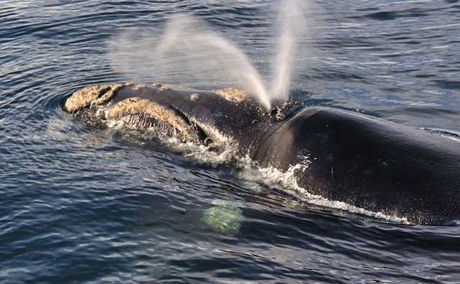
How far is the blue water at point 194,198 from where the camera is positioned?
356 inches

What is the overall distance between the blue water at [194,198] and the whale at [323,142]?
35 cm

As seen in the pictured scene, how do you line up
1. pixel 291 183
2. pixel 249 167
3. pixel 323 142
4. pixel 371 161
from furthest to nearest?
pixel 249 167, pixel 291 183, pixel 323 142, pixel 371 161

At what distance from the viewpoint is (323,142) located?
11289 mm

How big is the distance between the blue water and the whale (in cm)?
35

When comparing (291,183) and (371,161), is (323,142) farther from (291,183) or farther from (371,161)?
(371,161)

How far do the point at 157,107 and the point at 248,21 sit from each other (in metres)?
12.0

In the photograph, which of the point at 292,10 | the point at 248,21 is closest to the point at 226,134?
the point at 248,21

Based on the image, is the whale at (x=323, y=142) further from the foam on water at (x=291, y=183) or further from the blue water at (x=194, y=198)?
the blue water at (x=194, y=198)

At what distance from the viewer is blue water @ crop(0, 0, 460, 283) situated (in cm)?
905

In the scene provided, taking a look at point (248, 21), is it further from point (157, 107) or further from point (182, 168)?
point (182, 168)

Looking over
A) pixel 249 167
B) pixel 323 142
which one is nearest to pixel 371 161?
pixel 323 142

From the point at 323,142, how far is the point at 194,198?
2.25 m

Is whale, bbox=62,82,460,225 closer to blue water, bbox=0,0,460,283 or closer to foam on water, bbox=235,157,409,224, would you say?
foam on water, bbox=235,157,409,224

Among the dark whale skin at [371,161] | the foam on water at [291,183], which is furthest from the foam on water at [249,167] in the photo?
the dark whale skin at [371,161]
